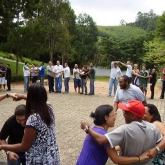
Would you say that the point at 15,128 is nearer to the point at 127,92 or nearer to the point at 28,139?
the point at 28,139

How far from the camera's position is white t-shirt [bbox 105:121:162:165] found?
7.84ft

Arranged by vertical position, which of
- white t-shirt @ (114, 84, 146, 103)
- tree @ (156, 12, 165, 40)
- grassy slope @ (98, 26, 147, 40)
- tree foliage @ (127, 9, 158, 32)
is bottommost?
white t-shirt @ (114, 84, 146, 103)

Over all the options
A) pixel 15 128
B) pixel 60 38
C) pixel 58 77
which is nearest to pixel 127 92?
pixel 15 128

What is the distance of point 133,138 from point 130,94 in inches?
129

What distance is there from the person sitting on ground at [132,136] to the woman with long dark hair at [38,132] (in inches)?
14.9

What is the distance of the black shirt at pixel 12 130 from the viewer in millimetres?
3174

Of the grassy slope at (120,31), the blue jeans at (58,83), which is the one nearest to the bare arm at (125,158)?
the blue jeans at (58,83)

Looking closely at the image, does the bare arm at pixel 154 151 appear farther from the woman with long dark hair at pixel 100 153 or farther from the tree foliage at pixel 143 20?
the tree foliage at pixel 143 20

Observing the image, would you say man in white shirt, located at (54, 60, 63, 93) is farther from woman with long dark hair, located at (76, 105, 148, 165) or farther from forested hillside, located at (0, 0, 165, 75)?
woman with long dark hair, located at (76, 105, 148, 165)

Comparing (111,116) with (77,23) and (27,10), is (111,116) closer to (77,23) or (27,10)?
(27,10)

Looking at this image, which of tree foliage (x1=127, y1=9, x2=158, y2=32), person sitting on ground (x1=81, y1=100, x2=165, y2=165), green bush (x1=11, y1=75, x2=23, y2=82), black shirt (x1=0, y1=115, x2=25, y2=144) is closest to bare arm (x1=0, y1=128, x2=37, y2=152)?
person sitting on ground (x1=81, y1=100, x2=165, y2=165)

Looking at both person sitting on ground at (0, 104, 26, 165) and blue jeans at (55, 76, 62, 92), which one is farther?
blue jeans at (55, 76, 62, 92)

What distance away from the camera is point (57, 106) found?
11.4 metres

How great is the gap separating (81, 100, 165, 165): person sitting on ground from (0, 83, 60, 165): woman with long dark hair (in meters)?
0.38
